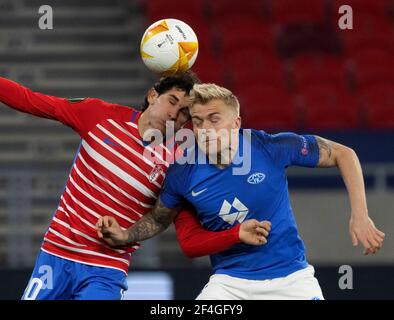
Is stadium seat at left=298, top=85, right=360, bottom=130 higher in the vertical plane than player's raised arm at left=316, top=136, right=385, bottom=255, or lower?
higher

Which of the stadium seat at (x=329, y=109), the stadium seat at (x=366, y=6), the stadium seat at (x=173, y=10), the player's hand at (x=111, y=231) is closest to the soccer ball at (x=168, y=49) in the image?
the player's hand at (x=111, y=231)

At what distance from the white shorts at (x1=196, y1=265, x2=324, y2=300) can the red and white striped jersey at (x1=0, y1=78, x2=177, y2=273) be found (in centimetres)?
65

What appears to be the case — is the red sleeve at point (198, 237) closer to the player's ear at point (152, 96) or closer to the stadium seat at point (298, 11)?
the player's ear at point (152, 96)

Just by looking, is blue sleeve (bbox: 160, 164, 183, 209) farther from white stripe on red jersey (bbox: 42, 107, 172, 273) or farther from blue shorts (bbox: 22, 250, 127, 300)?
blue shorts (bbox: 22, 250, 127, 300)

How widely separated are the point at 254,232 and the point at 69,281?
3.87 feet

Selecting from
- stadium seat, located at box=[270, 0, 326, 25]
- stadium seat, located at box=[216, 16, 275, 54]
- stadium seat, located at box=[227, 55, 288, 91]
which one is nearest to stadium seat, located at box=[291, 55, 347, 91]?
stadium seat, located at box=[227, 55, 288, 91]

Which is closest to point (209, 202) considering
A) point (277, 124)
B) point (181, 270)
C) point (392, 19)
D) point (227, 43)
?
point (181, 270)

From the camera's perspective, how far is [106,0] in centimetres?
1322

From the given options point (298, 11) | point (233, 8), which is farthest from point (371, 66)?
point (233, 8)

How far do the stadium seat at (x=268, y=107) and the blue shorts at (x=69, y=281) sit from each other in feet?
19.0

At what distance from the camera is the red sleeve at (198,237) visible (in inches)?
218

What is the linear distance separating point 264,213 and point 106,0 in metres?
7.99

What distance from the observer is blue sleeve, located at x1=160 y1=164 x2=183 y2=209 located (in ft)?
18.8

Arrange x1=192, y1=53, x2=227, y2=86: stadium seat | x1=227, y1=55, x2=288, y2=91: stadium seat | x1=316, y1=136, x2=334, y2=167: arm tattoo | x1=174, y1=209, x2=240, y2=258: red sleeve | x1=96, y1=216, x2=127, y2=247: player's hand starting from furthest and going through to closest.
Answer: x1=227, y1=55, x2=288, y2=91: stadium seat, x1=192, y1=53, x2=227, y2=86: stadium seat, x1=316, y1=136, x2=334, y2=167: arm tattoo, x1=96, y1=216, x2=127, y2=247: player's hand, x1=174, y1=209, x2=240, y2=258: red sleeve
